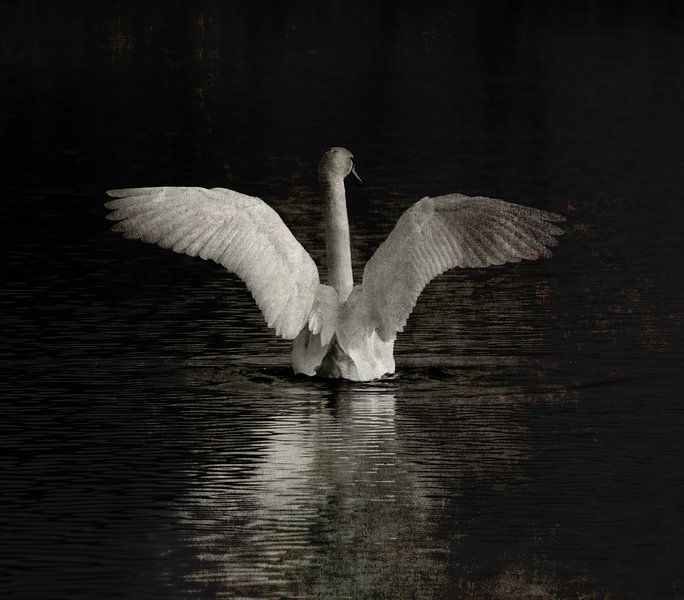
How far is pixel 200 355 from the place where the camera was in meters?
14.2

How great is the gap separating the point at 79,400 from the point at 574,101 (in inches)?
849

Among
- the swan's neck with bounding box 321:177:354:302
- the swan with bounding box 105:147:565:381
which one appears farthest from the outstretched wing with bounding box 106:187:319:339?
the swan's neck with bounding box 321:177:354:302

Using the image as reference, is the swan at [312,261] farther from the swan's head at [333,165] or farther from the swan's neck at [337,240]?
the swan's head at [333,165]

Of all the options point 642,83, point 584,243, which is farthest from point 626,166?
point 642,83

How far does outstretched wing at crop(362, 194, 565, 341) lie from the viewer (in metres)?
13.3

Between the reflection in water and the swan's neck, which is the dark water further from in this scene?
the swan's neck

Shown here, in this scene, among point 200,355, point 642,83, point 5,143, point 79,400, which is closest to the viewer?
point 79,400

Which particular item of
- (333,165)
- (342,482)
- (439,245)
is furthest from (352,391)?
(342,482)

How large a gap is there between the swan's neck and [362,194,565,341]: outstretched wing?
278 millimetres

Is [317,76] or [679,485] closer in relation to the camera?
[679,485]

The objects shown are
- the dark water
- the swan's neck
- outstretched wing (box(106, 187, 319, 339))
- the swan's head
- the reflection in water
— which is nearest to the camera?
the reflection in water

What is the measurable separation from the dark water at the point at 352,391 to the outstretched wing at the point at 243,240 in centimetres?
54

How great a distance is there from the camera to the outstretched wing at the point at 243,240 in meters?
13.2

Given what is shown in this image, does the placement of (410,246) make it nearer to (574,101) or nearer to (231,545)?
(231,545)
